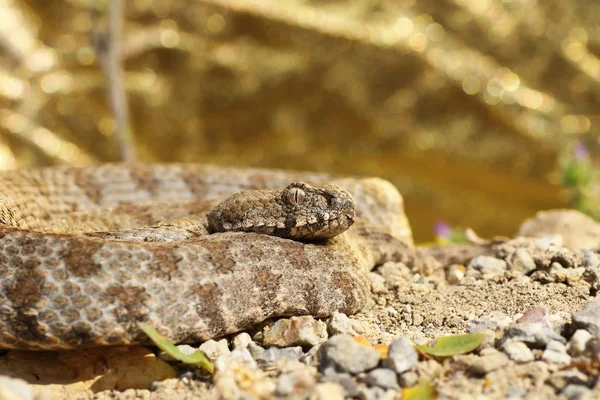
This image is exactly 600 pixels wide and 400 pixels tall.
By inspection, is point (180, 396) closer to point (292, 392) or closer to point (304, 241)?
point (292, 392)

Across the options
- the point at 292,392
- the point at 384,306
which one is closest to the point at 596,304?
the point at 384,306

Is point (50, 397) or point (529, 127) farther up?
point (529, 127)

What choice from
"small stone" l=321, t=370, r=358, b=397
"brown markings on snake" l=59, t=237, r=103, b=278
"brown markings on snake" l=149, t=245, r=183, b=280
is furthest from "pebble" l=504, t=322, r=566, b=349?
"brown markings on snake" l=59, t=237, r=103, b=278

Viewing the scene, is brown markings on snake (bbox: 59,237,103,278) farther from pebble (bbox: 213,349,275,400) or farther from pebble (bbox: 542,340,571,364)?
pebble (bbox: 542,340,571,364)

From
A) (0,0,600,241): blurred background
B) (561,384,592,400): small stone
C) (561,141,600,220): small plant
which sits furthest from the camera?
(0,0,600,241): blurred background

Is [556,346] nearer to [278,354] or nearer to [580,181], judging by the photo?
[278,354]

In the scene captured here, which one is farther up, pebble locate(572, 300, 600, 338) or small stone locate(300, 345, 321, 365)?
small stone locate(300, 345, 321, 365)
